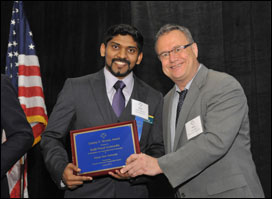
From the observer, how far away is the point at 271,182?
4176 millimetres

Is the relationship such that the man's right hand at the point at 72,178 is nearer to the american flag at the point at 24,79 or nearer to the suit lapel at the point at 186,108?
the suit lapel at the point at 186,108

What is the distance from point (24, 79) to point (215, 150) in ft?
10.3

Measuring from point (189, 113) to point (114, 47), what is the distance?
2.83ft

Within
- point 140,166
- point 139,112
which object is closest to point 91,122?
point 139,112

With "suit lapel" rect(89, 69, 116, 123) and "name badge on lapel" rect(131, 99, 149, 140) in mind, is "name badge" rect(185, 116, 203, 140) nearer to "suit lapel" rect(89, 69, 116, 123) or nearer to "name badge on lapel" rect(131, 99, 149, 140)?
"name badge on lapel" rect(131, 99, 149, 140)

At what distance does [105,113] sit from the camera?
260 cm

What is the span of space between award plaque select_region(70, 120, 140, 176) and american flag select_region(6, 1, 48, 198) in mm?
2142

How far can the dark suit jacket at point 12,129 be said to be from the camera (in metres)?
1.79

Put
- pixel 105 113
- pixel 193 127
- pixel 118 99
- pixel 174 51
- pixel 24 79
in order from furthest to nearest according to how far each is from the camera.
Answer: pixel 24 79
pixel 174 51
pixel 118 99
pixel 105 113
pixel 193 127

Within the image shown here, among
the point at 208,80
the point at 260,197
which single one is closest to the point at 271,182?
the point at 260,197

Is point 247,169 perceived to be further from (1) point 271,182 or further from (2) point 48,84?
(2) point 48,84

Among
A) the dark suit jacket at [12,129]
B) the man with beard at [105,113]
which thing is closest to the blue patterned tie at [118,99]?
the man with beard at [105,113]

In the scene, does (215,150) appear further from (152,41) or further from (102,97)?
(152,41)

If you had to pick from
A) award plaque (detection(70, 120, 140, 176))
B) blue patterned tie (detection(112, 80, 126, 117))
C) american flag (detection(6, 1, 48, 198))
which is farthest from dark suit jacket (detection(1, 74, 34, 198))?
american flag (detection(6, 1, 48, 198))
